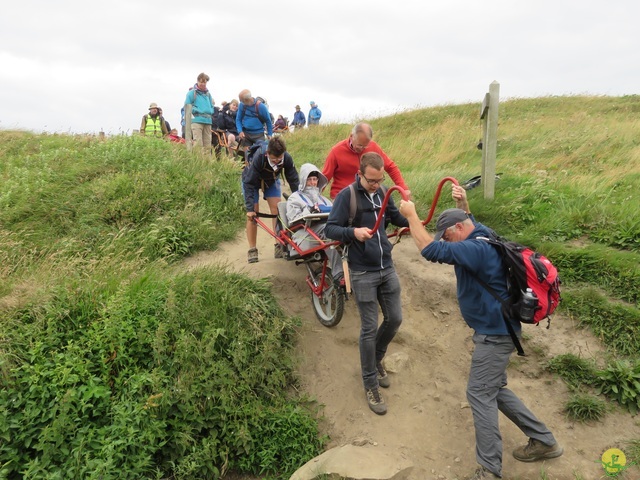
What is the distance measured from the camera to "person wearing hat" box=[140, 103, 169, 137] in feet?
42.1

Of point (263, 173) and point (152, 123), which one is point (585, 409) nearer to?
point (263, 173)

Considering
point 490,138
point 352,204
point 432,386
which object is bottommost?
point 432,386

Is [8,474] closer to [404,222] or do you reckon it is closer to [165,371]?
[165,371]

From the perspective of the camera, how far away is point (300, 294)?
600 centimetres

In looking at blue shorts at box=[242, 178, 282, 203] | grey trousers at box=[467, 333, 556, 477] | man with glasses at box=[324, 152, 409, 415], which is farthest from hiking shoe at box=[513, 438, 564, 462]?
blue shorts at box=[242, 178, 282, 203]

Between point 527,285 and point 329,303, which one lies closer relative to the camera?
point 527,285

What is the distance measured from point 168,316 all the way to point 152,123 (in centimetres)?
951

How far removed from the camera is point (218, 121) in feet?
45.8

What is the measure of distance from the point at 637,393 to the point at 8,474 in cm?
540

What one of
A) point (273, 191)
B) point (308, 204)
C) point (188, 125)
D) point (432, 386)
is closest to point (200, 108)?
point (188, 125)

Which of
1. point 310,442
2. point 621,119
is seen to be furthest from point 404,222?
point 621,119

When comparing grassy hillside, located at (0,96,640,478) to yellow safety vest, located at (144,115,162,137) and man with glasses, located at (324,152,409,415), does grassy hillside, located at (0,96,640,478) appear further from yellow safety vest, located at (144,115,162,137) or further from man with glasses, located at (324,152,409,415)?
yellow safety vest, located at (144,115,162,137)

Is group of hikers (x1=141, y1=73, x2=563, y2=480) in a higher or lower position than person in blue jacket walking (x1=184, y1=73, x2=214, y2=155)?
lower

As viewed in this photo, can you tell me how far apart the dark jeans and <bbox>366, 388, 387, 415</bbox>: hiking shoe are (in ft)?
0.30
